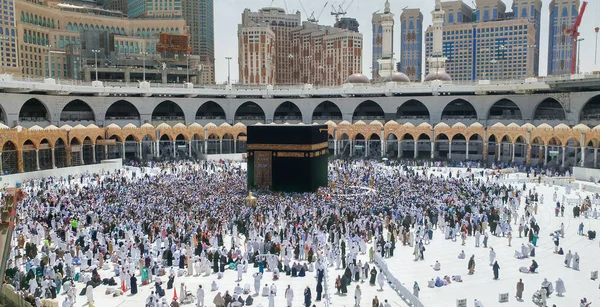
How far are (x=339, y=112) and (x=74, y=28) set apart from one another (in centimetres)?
4338

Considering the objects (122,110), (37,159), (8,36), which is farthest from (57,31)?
A: (37,159)

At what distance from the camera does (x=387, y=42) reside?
192 ft

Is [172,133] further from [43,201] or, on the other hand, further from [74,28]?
[74,28]

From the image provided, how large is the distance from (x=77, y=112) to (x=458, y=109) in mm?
31571

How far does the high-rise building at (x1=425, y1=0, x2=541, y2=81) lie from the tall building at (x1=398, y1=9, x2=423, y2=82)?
8469 millimetres

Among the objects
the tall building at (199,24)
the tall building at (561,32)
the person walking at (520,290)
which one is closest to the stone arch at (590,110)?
the person walking at (520,290)

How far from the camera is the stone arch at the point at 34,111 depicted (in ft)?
123

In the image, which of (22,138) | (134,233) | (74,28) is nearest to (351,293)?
(134,233)

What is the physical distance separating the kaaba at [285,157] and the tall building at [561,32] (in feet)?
312

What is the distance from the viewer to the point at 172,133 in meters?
38.3

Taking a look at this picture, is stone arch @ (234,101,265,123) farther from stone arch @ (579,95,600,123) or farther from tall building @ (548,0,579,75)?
tall building @ (548,0,579,75)

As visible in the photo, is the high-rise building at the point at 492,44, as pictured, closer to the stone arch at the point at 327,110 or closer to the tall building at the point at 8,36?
the stone arch at the point at 327,110

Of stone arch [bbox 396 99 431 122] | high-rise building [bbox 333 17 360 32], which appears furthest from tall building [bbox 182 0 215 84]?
stone arch [bbox 396 99 431 122]

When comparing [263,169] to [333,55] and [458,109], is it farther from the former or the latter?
[333,55]
